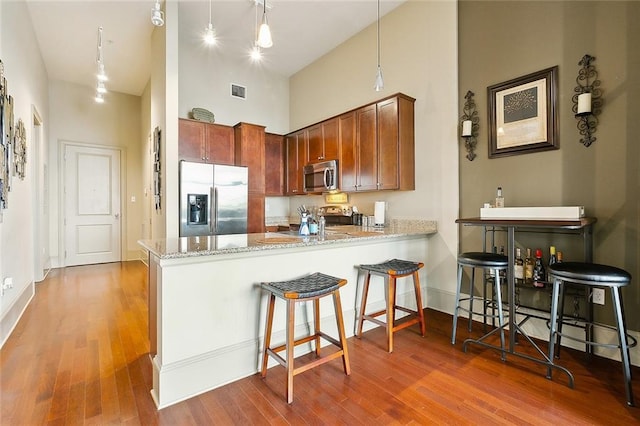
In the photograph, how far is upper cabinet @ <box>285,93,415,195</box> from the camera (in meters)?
3.45

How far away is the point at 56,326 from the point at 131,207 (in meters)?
4.07

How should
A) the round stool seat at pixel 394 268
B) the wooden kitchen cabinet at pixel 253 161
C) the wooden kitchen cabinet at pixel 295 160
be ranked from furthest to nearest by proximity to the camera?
the wooden kitchen cabinet at pixel 295 160, the wooden kitchen cabinet at pixel 253 161, the round stool seat at pixel 394 268

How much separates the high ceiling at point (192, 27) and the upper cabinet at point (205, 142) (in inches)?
51.4

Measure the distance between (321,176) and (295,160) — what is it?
873 millimetres

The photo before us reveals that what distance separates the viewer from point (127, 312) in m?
3.29

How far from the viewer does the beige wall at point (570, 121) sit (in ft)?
7.22

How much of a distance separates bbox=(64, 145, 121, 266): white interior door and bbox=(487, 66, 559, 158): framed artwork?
6811mm

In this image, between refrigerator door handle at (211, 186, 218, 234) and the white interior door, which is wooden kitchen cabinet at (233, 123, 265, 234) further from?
the white interior door

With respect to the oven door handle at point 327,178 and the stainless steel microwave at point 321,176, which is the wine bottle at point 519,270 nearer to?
the stainless steel microwave at point 321,176

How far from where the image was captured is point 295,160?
5.18 meters

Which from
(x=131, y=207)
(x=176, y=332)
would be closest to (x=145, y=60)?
(x=131, y=207)

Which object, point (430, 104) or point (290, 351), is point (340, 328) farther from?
point (430, 104)

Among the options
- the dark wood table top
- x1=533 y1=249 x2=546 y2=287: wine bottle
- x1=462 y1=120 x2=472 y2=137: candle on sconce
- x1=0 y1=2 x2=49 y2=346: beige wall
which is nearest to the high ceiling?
x1=0 y1=2 x2=49 y2=346: beige wall

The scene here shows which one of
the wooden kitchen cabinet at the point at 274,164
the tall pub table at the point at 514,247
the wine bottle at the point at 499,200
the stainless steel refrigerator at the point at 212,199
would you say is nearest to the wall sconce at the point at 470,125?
the wine bottle at the point at 499,200
